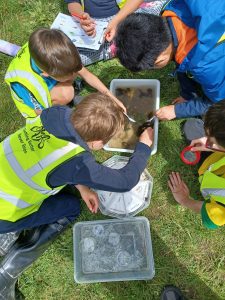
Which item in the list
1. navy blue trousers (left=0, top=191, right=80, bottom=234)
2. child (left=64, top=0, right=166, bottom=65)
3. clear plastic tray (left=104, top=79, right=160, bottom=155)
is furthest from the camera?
child (left=64, top=0, right=166, bottom=65)

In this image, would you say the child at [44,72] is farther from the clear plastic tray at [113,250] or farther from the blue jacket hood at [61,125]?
the clear plastic tray at [113,250]

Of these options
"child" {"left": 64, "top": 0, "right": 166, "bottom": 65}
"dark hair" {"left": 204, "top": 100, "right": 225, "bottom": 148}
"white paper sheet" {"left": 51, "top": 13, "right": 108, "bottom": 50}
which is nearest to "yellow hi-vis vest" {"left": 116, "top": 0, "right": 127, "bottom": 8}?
"child" {"left": 64, "top": 0, "right": 166, "bottom": 65}

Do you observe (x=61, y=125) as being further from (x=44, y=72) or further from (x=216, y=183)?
(x=216, y=183)

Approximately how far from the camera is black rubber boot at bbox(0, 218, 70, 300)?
8.08 ft

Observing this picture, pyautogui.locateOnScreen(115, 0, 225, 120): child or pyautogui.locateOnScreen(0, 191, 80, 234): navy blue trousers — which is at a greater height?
pyautogui.locateOnScreen(115, 0, 225, 120): child

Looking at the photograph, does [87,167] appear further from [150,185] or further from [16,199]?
[150,185]

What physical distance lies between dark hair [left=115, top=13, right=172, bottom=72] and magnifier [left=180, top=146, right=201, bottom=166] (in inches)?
35.5

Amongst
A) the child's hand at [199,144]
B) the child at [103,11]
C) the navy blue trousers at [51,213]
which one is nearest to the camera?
the navy blue trousers at [51,213]

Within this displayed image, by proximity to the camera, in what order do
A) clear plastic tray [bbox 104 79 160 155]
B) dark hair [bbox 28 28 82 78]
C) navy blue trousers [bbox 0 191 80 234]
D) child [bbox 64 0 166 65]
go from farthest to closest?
child [bbox 64 0 166 65], clear plastic tray [bbox 104 79 160 155], navy blue trousers [bbox 0 191 80 234], dark hair [bbox 28 28 82 78]

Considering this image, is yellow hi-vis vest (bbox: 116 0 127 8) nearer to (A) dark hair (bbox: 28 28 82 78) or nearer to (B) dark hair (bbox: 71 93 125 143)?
(A) dark hair (bbox: 28 28 82 78)

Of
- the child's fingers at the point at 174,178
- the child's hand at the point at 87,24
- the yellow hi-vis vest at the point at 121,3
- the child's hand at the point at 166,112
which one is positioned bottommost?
the child's fingers at the point at 174,178

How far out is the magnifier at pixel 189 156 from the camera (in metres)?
2.73

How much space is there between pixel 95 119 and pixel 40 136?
32 cm

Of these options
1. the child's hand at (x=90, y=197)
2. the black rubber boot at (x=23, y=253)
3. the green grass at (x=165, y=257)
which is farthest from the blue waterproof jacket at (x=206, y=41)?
the black rubber boot at (x=23, y=253)
